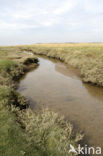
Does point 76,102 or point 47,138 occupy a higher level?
point 47,138

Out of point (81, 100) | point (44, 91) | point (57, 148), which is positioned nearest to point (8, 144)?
point (57, 148)

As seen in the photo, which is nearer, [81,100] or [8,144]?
[8,144]

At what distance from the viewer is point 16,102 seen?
22.4 ft

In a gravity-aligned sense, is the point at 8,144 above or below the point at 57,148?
above

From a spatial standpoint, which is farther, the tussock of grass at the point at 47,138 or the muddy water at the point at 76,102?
the muddy water at the point at 76,102

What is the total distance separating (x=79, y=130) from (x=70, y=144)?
1700 millimetres

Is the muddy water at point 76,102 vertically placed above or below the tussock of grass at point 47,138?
below

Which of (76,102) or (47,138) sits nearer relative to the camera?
(47,138)

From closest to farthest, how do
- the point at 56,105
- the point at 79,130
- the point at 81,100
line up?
the point at 79,130
the point at 56,105
the point at 81,100

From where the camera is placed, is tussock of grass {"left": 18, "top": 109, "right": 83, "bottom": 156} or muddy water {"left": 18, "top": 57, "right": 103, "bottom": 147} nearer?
tussock of grass {"left": 18, "top": 109, "right": 83, "bottom": 156}

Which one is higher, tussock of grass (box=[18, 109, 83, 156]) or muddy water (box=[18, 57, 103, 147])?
tussock of grass (box=[18, 109, 83, 156])

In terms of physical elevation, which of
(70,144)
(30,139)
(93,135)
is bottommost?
(93,135)

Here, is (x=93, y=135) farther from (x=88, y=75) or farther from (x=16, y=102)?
(x=88, y=75)

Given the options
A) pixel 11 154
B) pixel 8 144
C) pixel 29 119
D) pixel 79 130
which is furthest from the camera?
pixel 79 130
